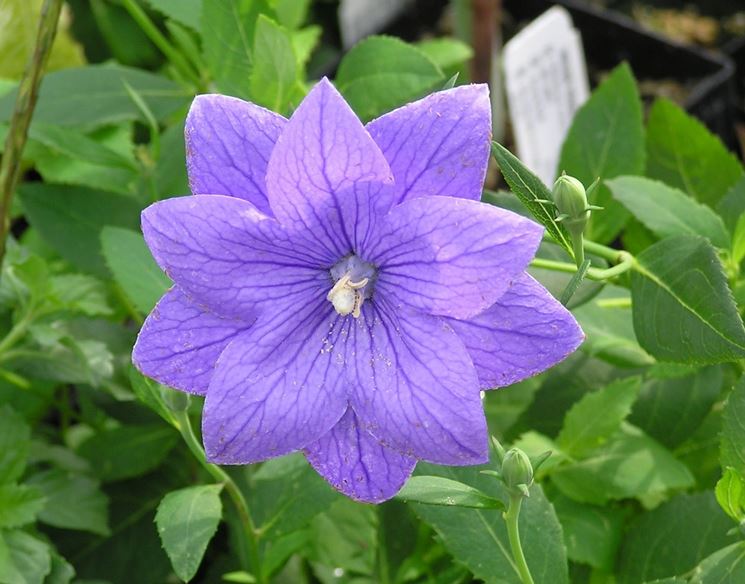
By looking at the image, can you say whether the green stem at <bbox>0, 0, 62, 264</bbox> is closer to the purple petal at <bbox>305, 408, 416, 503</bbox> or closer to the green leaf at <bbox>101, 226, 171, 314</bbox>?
the green leaf at <bbox>101, 226, 171, 314</bbox>

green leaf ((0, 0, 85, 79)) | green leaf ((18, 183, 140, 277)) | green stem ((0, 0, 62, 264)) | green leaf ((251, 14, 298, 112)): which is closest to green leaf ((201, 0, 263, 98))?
green leaf ((251, 14, 298, 112))

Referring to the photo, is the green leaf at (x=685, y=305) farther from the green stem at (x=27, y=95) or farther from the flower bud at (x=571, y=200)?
the green stem at (x=27, y=95)

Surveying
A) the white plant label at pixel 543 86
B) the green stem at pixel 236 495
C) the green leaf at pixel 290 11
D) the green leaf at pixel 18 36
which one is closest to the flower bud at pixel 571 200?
the green stem at pixel 236 495

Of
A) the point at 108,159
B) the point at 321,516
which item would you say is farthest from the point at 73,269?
the point at 321,516

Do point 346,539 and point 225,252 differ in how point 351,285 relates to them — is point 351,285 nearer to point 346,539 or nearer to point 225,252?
point 225,252

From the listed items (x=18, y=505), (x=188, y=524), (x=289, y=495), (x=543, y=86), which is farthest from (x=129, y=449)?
(x=543, y=86)

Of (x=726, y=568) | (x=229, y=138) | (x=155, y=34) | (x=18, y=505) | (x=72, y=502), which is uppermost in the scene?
(x=229, y=138)
